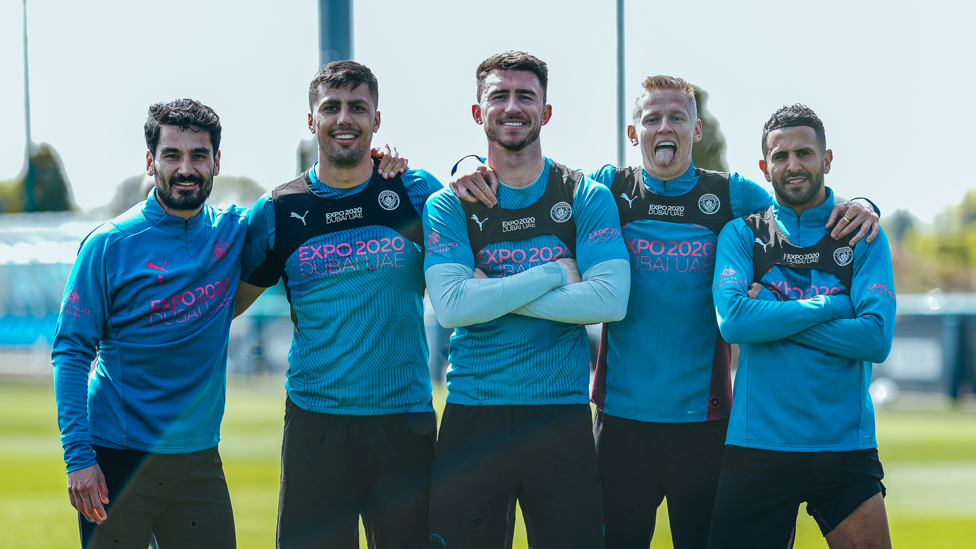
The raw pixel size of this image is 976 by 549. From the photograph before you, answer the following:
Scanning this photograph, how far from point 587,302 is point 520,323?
1.07ft

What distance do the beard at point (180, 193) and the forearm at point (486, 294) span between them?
1.28 m

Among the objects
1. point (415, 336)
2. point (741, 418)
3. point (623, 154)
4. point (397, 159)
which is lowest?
point (741, 418)

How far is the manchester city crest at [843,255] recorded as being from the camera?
4.07 meters

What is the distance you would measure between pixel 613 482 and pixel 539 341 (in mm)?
856

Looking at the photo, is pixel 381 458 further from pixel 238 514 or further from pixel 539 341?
pixel 238 514

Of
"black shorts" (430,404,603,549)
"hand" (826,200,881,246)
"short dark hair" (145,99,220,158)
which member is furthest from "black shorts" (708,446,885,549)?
"short dark hair" (145,99,220,158)

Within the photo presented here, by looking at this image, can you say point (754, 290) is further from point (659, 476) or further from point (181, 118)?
point (181, 118)

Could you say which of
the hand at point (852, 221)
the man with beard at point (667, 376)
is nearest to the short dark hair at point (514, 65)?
the man with beard at point (667, 376)

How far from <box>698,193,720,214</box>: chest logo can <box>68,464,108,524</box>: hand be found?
3.07 metres

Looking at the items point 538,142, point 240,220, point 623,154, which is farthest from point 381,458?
point 623,154

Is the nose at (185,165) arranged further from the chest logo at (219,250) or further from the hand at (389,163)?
the hand at (389,163)

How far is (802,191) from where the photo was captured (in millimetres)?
4113

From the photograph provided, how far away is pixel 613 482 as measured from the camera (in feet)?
14.0

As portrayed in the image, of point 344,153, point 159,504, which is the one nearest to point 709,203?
point 344,153
